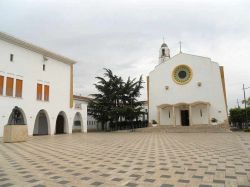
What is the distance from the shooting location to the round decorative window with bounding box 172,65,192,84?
2987 centimetres

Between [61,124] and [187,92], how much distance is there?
16.8 m

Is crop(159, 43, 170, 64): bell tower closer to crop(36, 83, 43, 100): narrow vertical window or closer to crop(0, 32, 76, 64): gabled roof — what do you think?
crop(0, 32, 76, 64): gabled roof

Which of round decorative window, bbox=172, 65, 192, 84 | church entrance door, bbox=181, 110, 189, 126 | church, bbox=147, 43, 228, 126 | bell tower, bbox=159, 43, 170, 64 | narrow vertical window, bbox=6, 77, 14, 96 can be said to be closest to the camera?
narrow vertical window, bbox=6, 77, 14, 96

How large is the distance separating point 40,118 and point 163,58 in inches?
1060

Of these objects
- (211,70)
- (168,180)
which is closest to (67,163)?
(168,180)

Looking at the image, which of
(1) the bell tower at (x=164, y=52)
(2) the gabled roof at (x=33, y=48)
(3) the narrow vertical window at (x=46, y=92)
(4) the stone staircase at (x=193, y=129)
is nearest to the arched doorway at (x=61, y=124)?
(3) the narrow vertical window at (x=46, y=92)

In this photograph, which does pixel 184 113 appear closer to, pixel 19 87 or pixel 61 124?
pixel 61 124

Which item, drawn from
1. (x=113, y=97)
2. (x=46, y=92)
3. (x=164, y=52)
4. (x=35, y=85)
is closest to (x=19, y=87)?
(x=35, y=85)

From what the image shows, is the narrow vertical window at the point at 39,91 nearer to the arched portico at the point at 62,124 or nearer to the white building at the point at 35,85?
the white building at the point at 35,85

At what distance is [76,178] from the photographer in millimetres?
5051

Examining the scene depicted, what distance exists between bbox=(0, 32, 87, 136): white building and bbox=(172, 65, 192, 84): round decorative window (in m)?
13.8

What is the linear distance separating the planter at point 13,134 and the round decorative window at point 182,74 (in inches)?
844

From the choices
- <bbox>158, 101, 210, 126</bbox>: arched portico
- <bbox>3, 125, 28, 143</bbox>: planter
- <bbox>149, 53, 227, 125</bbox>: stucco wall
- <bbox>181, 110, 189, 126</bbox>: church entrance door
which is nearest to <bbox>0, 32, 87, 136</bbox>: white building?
<bbox>3, 125, 28, 143</bbox>: planter

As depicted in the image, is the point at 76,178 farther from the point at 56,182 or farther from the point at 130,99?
the point at 130,99
